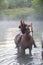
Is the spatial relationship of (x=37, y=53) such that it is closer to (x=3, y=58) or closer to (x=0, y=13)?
(x=3, y=58)

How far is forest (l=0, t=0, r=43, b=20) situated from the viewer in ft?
113

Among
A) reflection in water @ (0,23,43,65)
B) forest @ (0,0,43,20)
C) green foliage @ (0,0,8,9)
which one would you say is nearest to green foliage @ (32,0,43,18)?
forest @ (0,0,43,20)

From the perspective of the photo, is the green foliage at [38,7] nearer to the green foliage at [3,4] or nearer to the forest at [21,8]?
the forest at [21,8]

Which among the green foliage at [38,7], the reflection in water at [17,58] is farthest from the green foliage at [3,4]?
the reflection in water at [17,58]

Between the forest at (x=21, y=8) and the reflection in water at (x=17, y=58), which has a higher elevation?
the reflection in water at (x=17, y=58)

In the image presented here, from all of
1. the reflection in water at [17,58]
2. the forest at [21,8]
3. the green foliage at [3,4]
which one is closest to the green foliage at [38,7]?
the forest at [21,8]

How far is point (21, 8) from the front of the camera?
126 ft

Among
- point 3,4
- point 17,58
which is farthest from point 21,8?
point 17,58

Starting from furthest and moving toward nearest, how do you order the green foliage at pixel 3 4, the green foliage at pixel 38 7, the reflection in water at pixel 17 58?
the green foliage at pixel 3 4 → the green foliage at pixel 38 7 → the reflection in water at pixel 17 58

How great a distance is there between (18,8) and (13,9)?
25.2 inches

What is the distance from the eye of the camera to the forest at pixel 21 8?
1351 inches

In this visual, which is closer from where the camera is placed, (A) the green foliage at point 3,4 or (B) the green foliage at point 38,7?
(B) the green foliage at point 38,7

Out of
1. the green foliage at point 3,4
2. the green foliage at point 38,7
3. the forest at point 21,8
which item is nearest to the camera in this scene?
the green foliage at point 38,7

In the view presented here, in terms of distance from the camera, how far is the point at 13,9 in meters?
39.1
